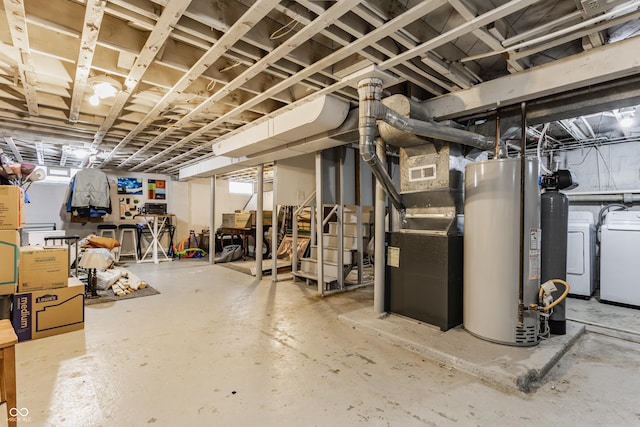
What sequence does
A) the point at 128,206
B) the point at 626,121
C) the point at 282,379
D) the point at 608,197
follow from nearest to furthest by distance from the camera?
the point at 282,379
the point at 626,121
the point at 608,197
the point at 128,206

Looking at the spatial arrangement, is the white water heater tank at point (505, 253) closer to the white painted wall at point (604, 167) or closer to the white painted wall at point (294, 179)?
the white painted wall at point (294, 179)

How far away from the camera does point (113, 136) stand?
4922mm

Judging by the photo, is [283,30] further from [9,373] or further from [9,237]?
[9,237]

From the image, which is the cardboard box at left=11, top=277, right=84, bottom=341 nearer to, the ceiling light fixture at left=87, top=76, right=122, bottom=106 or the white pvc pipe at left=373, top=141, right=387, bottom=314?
the ceiling light fixture at left=87, top=76, right=122, bottom=106

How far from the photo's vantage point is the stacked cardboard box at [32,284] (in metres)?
2.49

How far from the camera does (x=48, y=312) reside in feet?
9.05

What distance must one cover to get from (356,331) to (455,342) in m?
0.86

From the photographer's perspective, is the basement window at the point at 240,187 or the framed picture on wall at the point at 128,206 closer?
the framed picture on wall at the point at 128,206

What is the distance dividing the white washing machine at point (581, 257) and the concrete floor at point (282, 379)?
79cm

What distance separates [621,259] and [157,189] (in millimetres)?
9652

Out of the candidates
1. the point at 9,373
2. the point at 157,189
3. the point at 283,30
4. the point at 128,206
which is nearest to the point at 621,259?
the point at 283,30

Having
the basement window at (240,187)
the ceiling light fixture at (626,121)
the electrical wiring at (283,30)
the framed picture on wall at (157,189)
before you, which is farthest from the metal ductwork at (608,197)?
the framed picture on wall at (157,189)

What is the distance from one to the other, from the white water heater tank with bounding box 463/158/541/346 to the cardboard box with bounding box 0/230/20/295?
376 centimetres

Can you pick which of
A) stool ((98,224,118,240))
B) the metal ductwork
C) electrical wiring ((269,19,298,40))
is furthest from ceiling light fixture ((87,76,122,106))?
the metal ductwork
